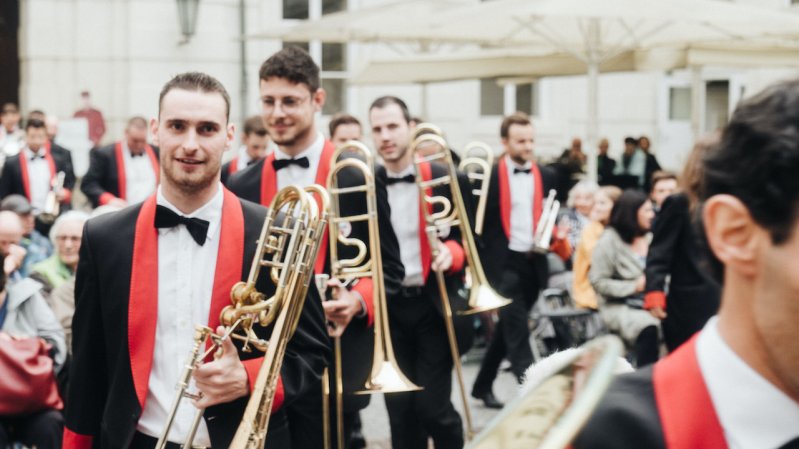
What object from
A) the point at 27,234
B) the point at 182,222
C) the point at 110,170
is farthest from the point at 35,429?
the point at 110,170

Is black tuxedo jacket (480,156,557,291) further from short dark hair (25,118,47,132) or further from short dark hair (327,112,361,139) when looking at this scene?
short dark hair (25,118,47,132)

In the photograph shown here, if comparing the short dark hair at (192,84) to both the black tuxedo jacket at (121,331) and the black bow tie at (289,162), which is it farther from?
the black bow tie at (289,162)

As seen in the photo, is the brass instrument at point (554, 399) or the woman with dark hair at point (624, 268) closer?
the brass instrument at point (554, 399)

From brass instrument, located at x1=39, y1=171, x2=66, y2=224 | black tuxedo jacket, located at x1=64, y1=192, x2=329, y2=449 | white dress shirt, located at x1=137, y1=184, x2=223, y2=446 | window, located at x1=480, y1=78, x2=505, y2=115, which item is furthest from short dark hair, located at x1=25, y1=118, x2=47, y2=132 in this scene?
window, located at x1=480, y1=78, x2=505, y2=115

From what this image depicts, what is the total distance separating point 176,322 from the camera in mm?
3365

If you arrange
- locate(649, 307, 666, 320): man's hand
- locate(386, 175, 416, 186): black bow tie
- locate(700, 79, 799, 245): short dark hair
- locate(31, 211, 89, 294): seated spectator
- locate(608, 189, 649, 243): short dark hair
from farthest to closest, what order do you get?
locate(608, 189, 649, 243): short dark hair, locate(649, 307, 666, 320): man's hand, locate(31, 211, 89, 294): seated spectator, locate(386, 175, 416, 186): black bow tie, locate(700, 79, 799, 245): short dark hair

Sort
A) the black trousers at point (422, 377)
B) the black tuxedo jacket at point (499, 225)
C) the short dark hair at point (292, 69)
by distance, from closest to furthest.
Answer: the short dark hair at point (292, 69) → the black trousers at point (422, 377) → the black tuxedo jacket at point (499, 225)

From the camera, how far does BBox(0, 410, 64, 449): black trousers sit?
17.1 ft

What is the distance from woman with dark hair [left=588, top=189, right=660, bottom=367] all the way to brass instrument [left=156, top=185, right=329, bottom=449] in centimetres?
414

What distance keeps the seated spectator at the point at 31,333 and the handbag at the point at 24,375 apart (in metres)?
0.07

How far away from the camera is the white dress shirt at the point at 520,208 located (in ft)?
28.3

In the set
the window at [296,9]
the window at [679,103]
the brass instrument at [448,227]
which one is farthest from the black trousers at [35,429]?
the window at [679,103]

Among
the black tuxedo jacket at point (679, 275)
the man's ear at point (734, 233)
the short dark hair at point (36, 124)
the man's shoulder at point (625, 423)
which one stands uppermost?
the short dark hair at point (36, 124)

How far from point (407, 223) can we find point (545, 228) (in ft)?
9.26
